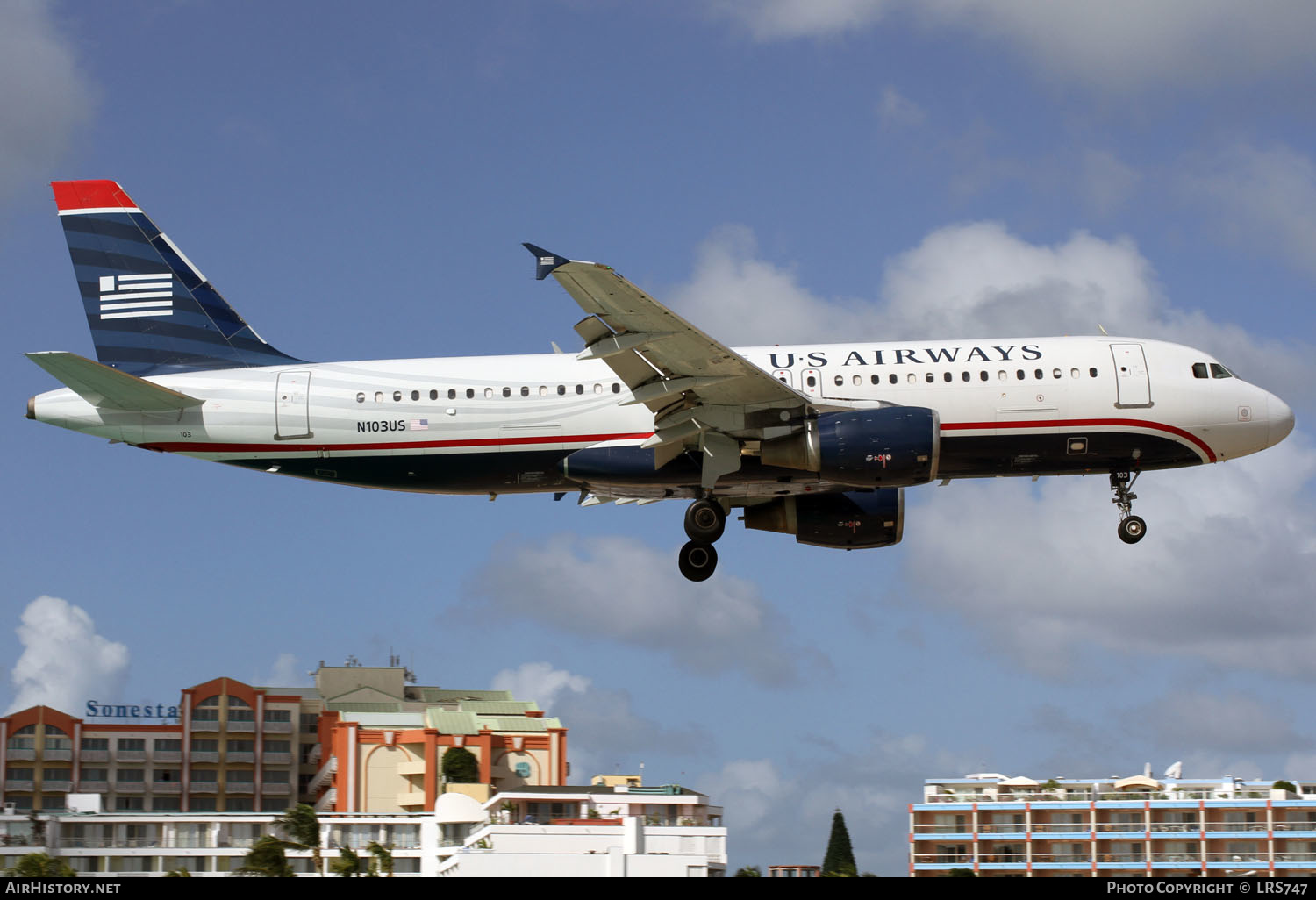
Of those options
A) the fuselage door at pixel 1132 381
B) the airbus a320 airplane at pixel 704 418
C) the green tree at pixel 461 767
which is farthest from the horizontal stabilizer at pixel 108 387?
the green tree at pixel 461 767

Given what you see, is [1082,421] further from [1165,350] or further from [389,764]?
[389,764]

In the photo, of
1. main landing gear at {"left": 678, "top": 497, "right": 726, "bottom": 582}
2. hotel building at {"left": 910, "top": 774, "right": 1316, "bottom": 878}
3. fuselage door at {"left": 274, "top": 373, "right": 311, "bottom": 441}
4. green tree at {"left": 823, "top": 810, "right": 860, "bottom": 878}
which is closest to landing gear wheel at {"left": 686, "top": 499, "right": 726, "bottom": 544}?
main landing gear at {"left": 678, "top": 497, "right": 726, "bottom": 582}

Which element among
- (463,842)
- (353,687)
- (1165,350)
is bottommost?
(463,842)

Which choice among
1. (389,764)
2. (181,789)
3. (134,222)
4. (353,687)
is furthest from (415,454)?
(353,687)

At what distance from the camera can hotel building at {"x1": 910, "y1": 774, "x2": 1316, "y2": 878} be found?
74312mm

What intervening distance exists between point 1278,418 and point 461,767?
5337 centimetres

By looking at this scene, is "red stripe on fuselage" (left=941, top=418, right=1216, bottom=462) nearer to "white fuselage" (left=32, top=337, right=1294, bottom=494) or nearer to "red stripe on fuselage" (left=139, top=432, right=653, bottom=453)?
"white fuselage" (left=32, top=337, right=1294, bottom=494)

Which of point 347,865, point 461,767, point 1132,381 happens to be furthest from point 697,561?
point 461,767

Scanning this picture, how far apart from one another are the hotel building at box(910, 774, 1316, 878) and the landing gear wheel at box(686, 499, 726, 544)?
141ft

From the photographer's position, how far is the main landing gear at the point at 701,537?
118 ft

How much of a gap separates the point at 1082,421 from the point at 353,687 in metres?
81.3

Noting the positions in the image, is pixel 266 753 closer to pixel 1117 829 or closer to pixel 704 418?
pixel 1117 829

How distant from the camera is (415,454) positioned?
114 feet

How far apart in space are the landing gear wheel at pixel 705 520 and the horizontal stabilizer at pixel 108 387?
494 inches
